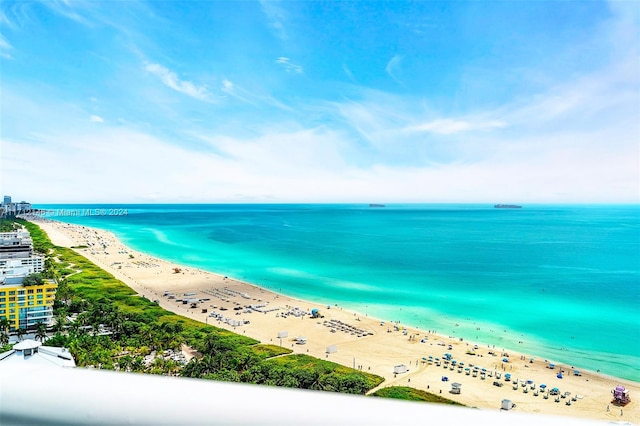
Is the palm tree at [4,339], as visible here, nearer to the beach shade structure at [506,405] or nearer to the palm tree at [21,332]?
the palm tree at [21,332]

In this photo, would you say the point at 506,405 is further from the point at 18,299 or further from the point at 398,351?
the point at 18,299

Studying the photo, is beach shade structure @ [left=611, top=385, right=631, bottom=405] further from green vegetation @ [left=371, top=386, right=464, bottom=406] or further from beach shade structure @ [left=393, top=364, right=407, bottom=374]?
beach shade structure @ [left=393, top=364, right=407, bottom=374]

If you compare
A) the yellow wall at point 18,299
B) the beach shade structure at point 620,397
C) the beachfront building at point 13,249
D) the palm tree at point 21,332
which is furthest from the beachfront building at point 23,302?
the beach shade structure at point 620,397

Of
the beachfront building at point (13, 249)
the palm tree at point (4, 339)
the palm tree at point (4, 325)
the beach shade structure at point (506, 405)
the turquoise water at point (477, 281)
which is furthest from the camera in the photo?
the beachfront building at point (13, 249)

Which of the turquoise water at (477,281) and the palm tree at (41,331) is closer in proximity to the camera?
the palm tree at (41,331)

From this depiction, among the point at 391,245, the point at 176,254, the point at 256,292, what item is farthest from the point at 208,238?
the point at 256,292

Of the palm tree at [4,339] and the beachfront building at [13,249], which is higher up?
the beachfront building at [13,249]
